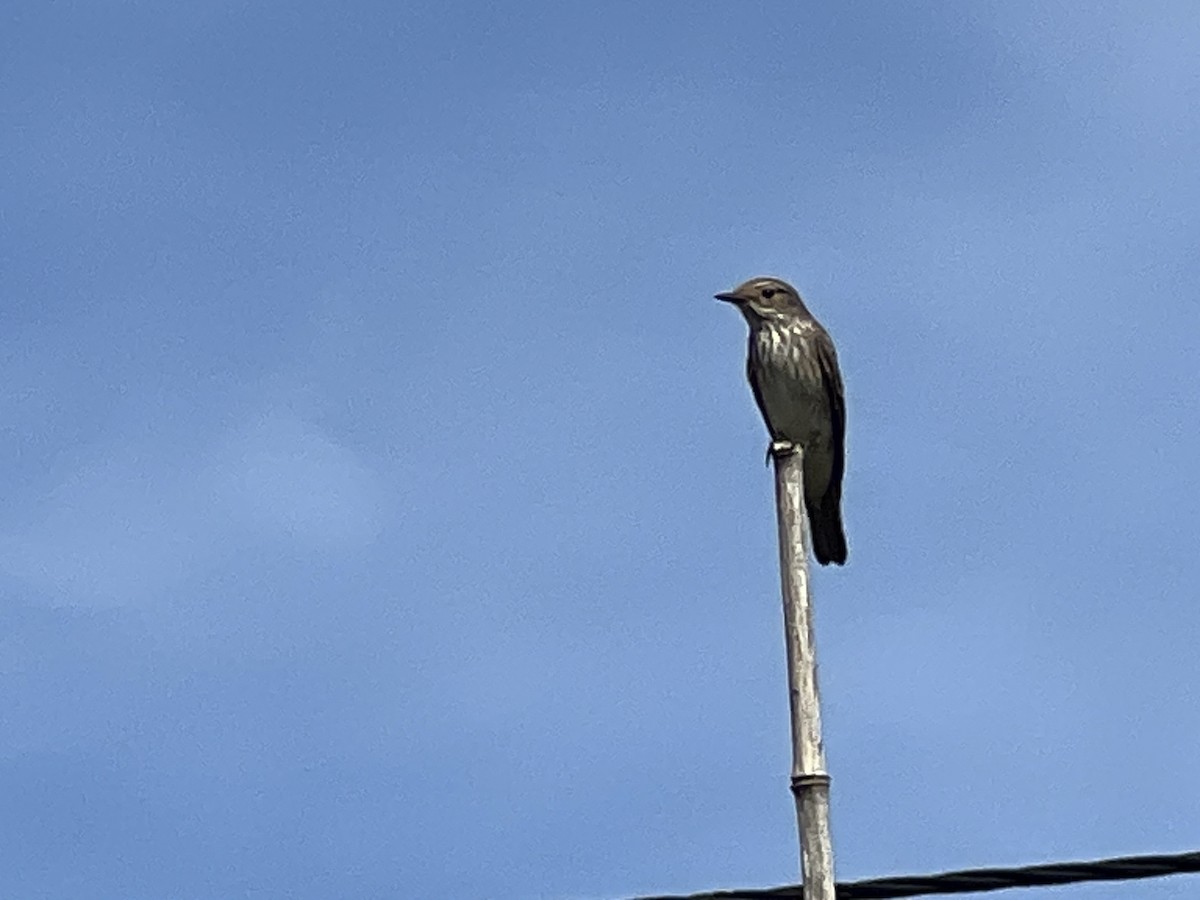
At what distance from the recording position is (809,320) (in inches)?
573

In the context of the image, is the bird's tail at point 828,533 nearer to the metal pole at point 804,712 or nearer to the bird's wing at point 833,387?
the bird's wing at point 833,387

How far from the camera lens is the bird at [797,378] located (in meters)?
14.3

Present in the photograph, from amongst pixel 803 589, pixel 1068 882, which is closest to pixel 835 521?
pixel 803 589

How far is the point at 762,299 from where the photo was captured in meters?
14.5

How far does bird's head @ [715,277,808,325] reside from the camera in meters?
14.5

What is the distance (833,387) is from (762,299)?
0.75 m

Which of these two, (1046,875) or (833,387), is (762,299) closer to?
(833,387)

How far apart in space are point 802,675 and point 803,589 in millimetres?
325

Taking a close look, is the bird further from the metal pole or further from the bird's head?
the metal pole

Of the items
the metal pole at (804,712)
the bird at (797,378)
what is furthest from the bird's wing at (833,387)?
the metal pole at (804,712)

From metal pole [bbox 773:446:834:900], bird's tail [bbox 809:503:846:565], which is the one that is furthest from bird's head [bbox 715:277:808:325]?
metal pole [bbox 773:446:834:900]

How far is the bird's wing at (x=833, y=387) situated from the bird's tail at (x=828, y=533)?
422 millimetres

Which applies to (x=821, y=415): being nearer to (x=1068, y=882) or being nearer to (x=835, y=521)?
(x=835, y=521)

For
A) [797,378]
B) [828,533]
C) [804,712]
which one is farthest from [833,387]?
[804,712]
